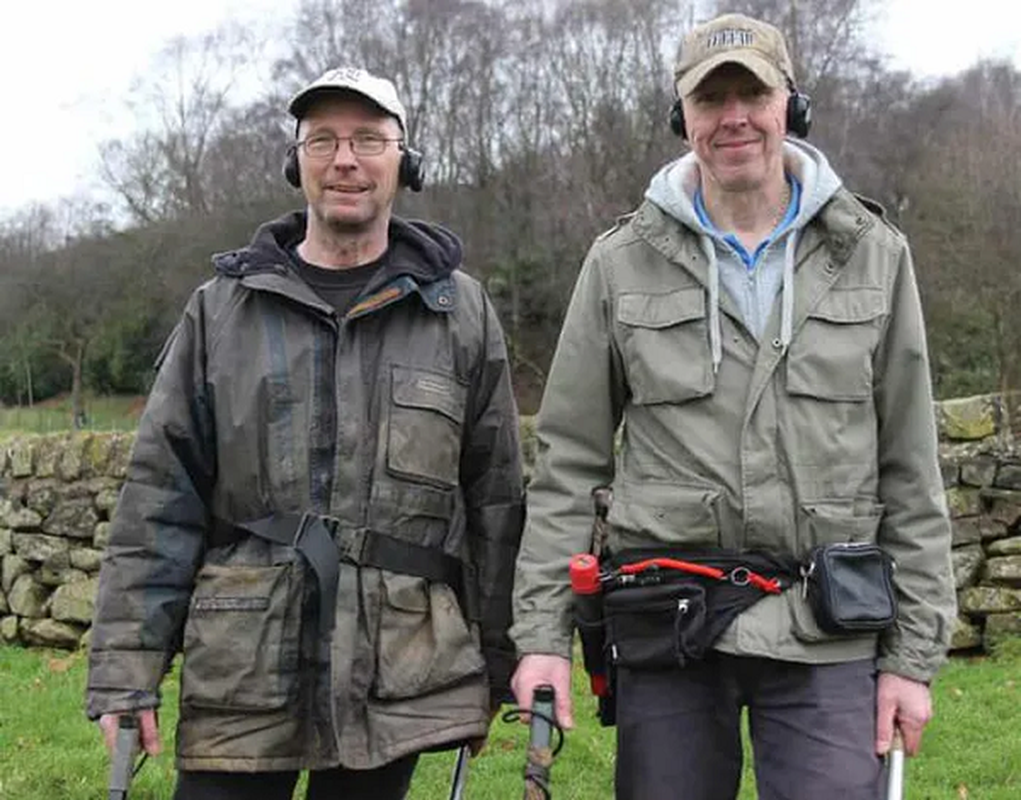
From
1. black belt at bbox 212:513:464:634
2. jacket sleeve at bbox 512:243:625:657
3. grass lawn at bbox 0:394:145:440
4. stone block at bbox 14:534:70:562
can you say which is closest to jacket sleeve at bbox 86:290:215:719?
black belt at bbox 212:513:464:634

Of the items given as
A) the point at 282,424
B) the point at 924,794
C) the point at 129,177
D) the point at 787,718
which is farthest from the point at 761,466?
the point at 129,177

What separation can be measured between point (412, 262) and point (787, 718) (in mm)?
1376

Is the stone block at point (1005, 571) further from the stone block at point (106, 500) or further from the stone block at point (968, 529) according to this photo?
the stone block at point (106, 500)

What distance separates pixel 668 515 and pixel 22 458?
26.8ft

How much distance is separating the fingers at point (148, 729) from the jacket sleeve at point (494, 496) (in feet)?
2.62

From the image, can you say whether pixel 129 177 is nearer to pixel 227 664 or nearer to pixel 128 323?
pixel 128 323

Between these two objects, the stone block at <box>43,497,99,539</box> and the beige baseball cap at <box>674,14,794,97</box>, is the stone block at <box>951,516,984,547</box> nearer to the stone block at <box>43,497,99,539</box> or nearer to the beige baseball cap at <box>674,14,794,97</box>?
the stone block at <box>43,497,99,539</box>

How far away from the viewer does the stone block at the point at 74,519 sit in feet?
31.3

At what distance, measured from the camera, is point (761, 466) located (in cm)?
280

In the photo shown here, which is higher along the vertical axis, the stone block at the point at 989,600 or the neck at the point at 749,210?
the neck at the point at 749,210

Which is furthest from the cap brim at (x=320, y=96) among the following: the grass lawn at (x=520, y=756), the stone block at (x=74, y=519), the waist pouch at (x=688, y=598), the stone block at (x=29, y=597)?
the stone block at (x=29, y=597)

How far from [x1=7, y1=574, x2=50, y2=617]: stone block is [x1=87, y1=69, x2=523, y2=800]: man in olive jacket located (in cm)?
716

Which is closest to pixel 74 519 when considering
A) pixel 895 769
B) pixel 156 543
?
pixel 156 543

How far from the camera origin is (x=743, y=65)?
2.83m
